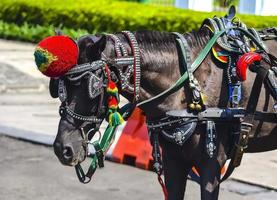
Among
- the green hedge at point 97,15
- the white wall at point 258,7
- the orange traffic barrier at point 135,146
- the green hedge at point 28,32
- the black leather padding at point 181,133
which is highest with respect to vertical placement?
the black leather padding at point 181,133

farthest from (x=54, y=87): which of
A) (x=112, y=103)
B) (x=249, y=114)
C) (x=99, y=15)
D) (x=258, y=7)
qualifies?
(x=99, y=15)

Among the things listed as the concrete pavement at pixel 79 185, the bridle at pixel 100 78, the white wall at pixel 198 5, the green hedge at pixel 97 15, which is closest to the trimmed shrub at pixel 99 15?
the green hedge at pixel 97 15

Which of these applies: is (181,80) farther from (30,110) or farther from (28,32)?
(28,32)

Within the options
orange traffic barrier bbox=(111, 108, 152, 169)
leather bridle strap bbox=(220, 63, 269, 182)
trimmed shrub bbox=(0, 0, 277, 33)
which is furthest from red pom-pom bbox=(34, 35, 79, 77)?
trimmed shrub bbox=(0, 0, 277, 33)

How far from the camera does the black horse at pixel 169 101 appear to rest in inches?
168

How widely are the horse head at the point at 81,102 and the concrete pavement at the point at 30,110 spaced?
13.1 ft

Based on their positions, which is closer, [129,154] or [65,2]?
[129,154]

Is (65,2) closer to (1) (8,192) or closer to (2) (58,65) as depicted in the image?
(1) (8,192)

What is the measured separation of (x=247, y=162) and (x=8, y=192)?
2.88 meters

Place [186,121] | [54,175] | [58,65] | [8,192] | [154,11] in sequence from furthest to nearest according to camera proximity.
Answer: [154,11] < [54,175] < [8,192] < [186,121] < [58,65]

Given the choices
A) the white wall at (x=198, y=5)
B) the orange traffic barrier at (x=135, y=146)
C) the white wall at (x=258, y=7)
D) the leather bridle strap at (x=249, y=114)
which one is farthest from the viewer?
the white wall at (x=198, y=5)

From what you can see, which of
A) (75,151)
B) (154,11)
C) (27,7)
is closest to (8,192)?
(75,151)

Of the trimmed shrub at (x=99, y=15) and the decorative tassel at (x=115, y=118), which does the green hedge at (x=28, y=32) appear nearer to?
the trimmed shrub at (x=99, y=15)

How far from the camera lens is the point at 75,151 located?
431 cm
